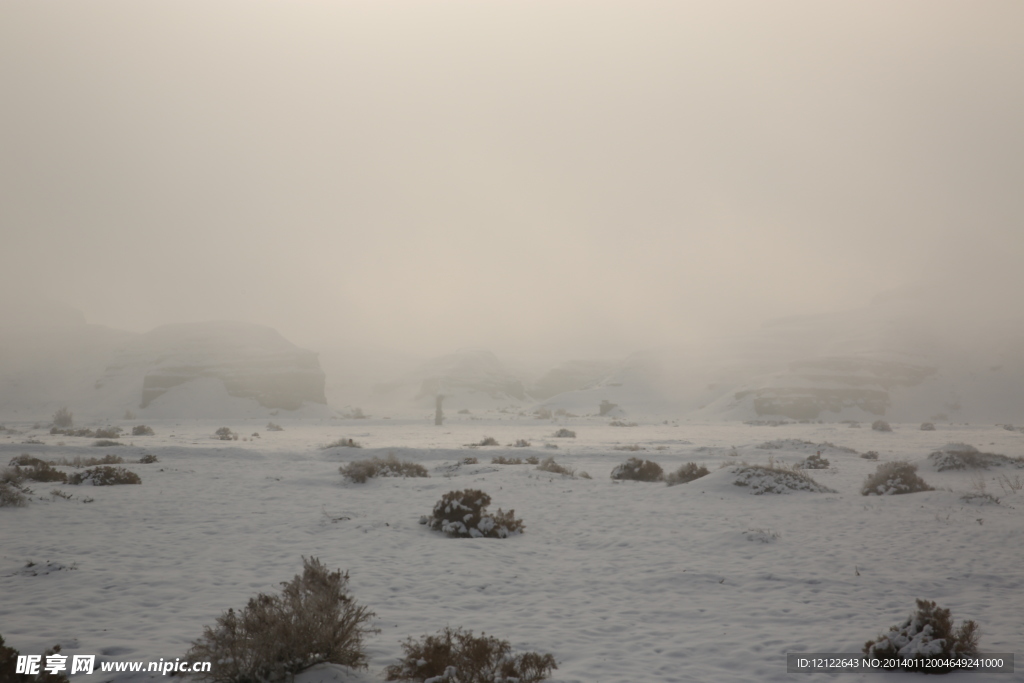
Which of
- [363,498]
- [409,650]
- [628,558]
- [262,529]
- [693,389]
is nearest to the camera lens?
[409,650]

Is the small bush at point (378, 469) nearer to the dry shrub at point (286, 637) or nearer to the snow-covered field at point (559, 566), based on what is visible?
the snow-covered field at point (559, 566)

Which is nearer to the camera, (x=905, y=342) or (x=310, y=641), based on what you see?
(x=310, y=641)

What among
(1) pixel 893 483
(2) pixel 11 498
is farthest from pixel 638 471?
(2) pixel 11 498

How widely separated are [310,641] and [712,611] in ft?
15.8

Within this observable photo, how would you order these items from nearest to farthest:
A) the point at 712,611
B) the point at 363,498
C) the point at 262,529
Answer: the point at 712,611 → the point at 262,529 → the point at 363,498

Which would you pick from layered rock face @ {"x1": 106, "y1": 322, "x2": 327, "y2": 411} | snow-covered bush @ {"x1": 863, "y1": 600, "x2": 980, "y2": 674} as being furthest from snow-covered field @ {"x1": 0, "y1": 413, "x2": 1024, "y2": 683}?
layered rock face @ {"x1": 106, "y1": 322, "x2": 327, "y2": 411}

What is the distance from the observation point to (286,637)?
195 inches

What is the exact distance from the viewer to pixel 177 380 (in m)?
61.1

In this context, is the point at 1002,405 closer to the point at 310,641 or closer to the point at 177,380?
the point at 310,641

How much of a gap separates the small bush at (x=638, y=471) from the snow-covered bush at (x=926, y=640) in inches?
480

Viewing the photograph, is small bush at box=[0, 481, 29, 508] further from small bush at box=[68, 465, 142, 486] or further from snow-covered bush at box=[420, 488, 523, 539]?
snow-covered bush at box=[420, 488, 523, 539]

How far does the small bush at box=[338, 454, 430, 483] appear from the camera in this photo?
16913 millimetres

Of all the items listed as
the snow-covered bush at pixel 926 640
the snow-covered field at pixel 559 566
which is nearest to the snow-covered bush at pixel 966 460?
the snow-covered field at pixel 559 566

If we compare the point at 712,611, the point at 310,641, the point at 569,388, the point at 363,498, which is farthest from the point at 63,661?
the point at 569,388
